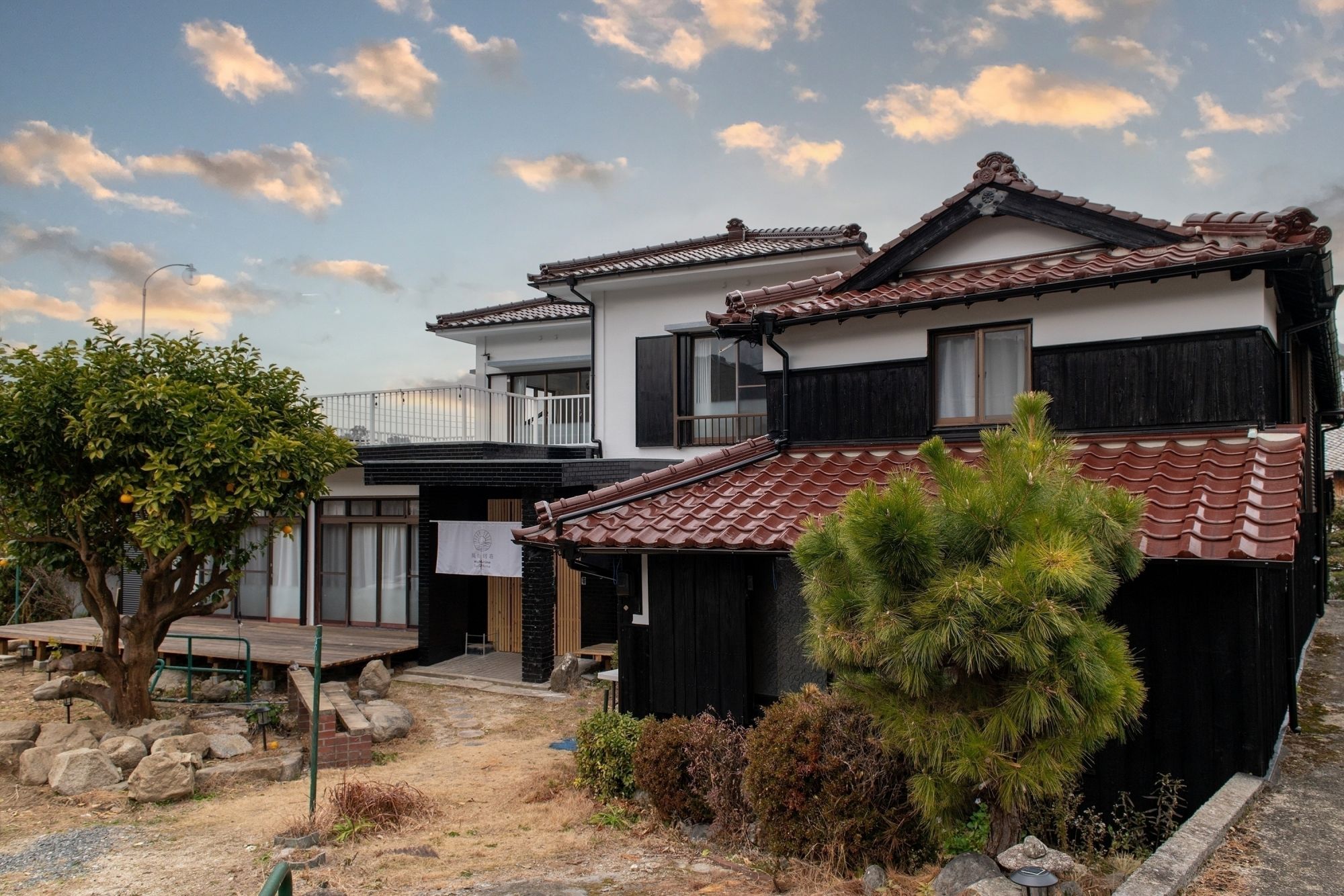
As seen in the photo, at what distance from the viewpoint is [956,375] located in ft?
31.5

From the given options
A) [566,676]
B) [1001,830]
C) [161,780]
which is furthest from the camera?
[566,676]

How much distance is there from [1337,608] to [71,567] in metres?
21.8

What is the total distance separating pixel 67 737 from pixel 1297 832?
39.6 ft

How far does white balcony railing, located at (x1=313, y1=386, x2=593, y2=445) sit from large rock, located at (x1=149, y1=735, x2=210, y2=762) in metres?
6.50

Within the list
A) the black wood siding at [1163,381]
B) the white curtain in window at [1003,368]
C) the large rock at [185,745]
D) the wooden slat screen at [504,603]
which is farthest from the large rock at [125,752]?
the black wood siding at [1163,381]

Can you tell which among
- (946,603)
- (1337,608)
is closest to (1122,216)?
(946,603)

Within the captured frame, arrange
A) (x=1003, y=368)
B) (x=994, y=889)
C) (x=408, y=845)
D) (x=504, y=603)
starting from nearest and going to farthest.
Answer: (x=994, y=889), (x=408, y=845), (x=1003, y=368), (x=504, y=603)

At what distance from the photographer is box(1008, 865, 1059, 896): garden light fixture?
4.52 meters

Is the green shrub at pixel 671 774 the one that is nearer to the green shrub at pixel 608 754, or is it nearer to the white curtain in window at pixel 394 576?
the green shrub at pixel 608 754

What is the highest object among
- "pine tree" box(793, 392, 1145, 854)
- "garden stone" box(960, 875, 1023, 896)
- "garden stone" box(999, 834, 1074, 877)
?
"pine tree" box(793, 392, 1145, 854)

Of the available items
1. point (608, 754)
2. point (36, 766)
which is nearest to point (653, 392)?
point (608, 754)

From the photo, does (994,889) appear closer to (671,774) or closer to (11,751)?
(671,774)

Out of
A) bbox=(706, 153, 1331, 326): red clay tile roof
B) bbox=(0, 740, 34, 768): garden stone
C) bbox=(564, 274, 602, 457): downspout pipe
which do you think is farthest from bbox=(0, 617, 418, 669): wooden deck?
bbox=(706, 153, 1331, 326): red clay tile roof

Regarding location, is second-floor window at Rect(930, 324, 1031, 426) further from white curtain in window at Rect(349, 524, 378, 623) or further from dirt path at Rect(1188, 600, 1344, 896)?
white curtain in window at Rect(349, 524, 378, 623)
